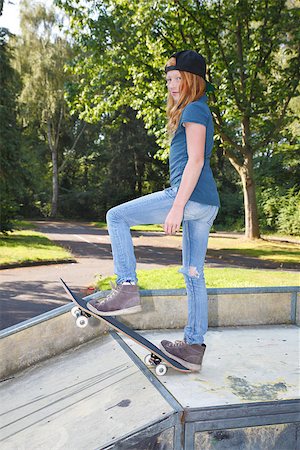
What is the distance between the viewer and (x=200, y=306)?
3.14 metres

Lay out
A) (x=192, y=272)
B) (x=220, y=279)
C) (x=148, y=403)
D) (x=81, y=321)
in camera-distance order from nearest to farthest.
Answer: (x=148, y=403) < (x=192, y=272) < (x=81, y=321) < (x=220, y=279)

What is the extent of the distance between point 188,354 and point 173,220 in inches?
39.6

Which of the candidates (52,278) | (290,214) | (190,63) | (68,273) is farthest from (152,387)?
(290,214)

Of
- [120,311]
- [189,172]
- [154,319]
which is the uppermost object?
[189,172]

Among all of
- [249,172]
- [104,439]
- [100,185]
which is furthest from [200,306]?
[100,185]

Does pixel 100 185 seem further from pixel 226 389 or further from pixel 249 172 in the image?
pixel 226 389

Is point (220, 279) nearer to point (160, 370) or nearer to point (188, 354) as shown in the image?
point (188, 354)

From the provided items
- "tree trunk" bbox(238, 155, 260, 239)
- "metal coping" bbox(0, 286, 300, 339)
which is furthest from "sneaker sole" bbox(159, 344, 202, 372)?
"tree trunk" bbox(238, 155, 260, 239)

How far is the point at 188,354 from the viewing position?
3.14 meters

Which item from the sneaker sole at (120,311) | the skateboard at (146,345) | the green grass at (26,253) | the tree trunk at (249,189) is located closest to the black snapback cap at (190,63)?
the sneaker sole at (120,311)

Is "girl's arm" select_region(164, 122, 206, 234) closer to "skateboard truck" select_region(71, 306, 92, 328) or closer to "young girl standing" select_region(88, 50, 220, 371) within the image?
"young girl standing" select_region(88, 50, 220, 371)

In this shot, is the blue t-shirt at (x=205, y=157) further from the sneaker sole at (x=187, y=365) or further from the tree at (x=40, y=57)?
the tree at (x=40, y=57)

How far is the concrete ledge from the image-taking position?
3.65m

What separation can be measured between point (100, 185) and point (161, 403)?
118 ft
